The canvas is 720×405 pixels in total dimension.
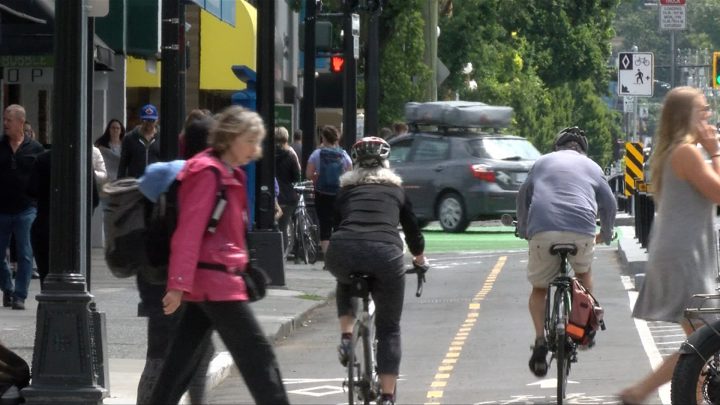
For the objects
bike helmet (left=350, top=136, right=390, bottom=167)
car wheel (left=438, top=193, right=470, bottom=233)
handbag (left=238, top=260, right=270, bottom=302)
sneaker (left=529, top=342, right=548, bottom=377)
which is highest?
bike helmet (left=350, top=136, right=390, bottom=167)

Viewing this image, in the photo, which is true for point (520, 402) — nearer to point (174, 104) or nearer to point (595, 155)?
point (174, 104)

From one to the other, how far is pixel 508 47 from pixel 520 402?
50259 mm

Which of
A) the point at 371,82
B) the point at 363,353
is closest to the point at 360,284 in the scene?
the point at 363,353

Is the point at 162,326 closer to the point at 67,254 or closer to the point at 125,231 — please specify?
the point at 67,254

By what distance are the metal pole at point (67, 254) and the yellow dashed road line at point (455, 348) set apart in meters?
2.20

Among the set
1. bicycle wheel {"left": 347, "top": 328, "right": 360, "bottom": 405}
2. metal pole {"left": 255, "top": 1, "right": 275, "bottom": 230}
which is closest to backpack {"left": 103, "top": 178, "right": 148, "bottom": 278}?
bicycle wheel {"left": 347, "top": 328, "right": 360, "bottom": 405}

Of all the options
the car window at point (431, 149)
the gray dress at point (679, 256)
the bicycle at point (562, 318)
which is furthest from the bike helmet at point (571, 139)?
the car window at point (431, 149)

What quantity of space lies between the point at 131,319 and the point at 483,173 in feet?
52.1

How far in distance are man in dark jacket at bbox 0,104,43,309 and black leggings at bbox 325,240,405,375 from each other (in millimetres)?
6500

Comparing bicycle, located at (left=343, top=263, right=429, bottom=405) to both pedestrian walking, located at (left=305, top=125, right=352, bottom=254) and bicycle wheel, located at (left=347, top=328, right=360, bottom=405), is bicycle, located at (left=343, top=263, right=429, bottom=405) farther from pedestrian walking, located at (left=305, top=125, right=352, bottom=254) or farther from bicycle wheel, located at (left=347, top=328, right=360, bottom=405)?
pedestrian walking, located at (left=305, top=125, right=352, bottom=254)

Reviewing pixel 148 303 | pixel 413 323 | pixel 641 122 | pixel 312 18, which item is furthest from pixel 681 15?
pixel 641 122

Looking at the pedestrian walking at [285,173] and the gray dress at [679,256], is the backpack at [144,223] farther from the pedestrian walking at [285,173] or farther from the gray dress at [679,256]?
the pedestrian walking at [285,173]

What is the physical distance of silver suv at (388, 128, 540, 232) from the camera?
30.7 metres

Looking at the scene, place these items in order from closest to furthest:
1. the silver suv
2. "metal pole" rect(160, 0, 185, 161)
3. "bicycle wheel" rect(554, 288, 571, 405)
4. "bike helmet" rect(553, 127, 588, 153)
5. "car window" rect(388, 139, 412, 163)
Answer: "bicycle wheel" rect(554, 288, 571, 405)
"bike helmet" rect(553, 127, 588, 153)
"metal pole" rect(160, 0, 185, 161)
the silver suv
"car window" rect(388, 139, 412, 163)
